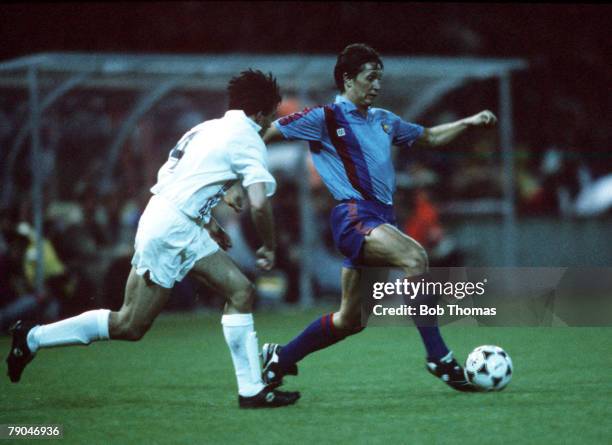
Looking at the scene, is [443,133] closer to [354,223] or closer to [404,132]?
[404,132]

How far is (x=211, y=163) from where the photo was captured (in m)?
7.25

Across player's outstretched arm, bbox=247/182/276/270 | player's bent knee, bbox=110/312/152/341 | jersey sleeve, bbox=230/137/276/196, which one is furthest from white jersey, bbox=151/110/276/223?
player's bent knee, bbox=110/312/152/341

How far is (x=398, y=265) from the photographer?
7.55 meters

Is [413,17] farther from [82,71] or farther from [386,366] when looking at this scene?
[386,366]

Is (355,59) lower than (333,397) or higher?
higher

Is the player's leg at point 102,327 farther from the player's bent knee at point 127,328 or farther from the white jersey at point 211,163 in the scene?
the white jersey at point 211,163

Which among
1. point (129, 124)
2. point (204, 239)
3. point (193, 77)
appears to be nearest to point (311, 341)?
point (204, 239)

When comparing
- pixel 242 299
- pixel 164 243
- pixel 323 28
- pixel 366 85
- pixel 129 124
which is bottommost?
pixel 242 299

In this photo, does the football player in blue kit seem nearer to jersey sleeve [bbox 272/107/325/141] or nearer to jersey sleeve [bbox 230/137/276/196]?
jersey sleeve [bbox 272/107/325/141]

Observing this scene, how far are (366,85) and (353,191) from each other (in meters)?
0.66

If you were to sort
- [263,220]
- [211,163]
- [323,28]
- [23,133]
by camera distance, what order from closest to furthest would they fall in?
1. [263,220]
2. [211,163]
3. [23,133]
4. [323,28]

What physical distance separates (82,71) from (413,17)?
7.71 metres

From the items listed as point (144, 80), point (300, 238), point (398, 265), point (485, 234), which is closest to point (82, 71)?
point (144, 80)

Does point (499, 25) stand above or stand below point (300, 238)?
above
